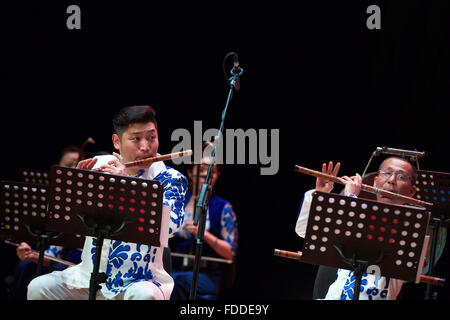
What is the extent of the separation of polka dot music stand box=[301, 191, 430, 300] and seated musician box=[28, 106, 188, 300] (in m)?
0.72

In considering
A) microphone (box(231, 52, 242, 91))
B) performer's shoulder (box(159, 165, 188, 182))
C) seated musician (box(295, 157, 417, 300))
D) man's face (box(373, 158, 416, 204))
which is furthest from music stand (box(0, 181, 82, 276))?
man's face (box(373, 158, 416, 204))

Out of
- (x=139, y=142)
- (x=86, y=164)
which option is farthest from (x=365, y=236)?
(x=86, y=164)

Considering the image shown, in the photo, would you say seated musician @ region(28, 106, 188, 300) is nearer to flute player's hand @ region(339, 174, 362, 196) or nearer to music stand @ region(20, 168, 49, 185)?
flute player's hand @ region(339, 174, 362, 196)

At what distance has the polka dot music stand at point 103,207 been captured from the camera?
2742 millimetres

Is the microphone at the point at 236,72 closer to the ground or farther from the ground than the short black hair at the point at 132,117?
farther from the ground

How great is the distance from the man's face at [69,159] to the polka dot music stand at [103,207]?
233 centimetres

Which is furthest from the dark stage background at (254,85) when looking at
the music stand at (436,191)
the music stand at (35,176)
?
the music stand at (35,176)

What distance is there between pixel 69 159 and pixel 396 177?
283 centimetres

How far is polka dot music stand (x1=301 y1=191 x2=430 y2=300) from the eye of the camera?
278 cm

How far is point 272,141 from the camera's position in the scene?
Answer: 17.8ft

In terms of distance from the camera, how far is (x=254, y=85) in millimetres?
5570

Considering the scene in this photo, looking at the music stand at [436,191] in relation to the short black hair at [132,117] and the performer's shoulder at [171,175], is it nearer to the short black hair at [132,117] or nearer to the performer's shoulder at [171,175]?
the performer's shoulder at [171,175]

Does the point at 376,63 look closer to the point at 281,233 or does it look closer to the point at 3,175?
the point at 281,233
